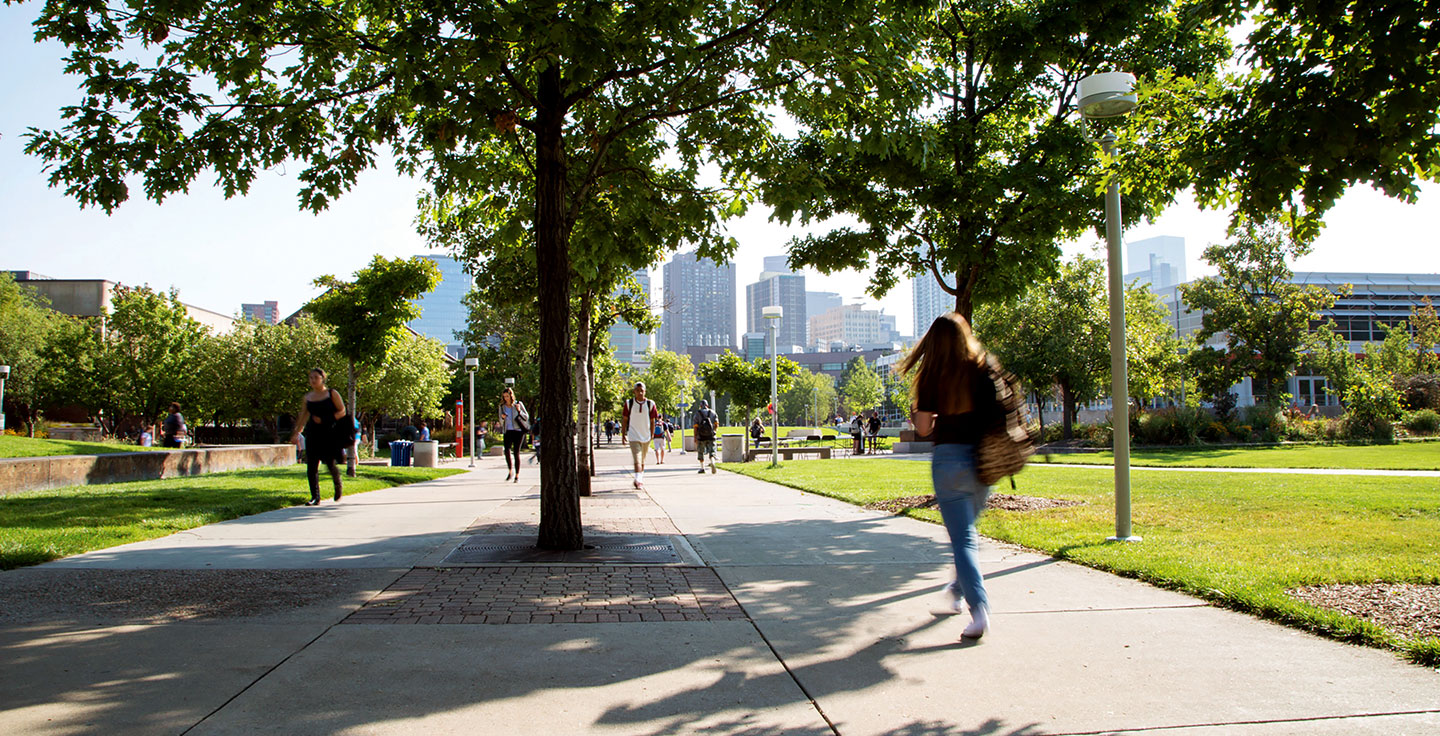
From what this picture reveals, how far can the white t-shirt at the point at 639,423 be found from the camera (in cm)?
1633

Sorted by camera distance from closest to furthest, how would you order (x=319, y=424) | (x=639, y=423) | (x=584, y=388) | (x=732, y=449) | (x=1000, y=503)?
(x=1000, y=503) → (x=319, y=424) → (x=584, y=388) → (x=639, y=423) → (x=732, y=449)

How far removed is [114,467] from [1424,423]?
135 ft

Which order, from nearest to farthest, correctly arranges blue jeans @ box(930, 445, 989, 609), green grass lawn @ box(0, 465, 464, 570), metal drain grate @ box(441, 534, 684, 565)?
1. blue jeans @ box(930, 445, 989, 609)
2. metal drain grate @ box(441, 534, 684, 565)
3. green grass lawn @ box(0, 465, 464, 570)

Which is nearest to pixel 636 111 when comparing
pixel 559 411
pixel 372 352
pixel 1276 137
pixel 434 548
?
pixel 559 411

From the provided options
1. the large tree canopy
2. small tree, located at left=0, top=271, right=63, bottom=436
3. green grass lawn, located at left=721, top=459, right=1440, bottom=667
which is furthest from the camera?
small tree, located at left=0, top=271, right=63, bottom=436

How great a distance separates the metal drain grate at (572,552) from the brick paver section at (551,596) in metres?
0.25

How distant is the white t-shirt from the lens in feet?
53.6

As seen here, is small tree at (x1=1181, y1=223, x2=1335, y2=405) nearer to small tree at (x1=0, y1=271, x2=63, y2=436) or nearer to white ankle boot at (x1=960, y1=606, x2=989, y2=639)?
white ankle boot at (x1=960, y1=606, x2=989, y2=639)

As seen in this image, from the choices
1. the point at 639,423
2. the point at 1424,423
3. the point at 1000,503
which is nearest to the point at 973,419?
the point at 1000,503

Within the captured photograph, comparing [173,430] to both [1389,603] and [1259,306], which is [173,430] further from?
[1259,306]

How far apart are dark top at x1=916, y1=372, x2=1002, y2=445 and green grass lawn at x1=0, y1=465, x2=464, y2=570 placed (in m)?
6.43

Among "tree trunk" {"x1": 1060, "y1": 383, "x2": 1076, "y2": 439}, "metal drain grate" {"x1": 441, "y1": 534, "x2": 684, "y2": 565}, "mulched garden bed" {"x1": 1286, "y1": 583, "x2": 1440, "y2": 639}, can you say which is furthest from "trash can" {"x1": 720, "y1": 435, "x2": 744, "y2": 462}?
"mulched garden bed" {"x1": 1286, "y1": 583, "x2": 1440, "y2": 639}

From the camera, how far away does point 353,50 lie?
23.2 ft

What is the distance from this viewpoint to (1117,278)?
302 inches
